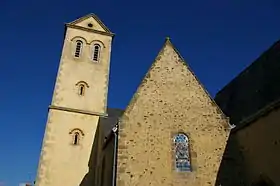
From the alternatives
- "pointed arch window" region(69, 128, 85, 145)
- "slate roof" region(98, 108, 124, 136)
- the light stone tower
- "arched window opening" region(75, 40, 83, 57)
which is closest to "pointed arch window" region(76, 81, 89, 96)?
the light stone tower

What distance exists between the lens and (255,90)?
13.9 metres

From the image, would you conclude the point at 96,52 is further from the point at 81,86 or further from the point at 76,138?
the point at 76,138

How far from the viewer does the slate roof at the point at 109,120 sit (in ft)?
53.7

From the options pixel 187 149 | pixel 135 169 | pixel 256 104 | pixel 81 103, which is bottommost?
pixel 135 169

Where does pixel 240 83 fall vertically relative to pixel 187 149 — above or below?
above

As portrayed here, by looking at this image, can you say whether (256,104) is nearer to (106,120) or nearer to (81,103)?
(106,120)

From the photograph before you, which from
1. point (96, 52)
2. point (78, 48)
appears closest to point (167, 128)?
point (96, 52)

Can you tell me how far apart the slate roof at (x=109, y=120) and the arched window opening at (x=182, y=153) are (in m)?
5.39

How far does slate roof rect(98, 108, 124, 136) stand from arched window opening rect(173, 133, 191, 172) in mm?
5389

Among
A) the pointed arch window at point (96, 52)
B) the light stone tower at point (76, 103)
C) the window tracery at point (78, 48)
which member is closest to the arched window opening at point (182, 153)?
the light stone tower at point (76, 103)

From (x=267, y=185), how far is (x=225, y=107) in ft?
21.5

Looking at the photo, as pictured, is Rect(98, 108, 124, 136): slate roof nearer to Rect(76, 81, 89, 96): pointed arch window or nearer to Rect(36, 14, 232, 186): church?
Rect(36, 14, 232, 186): church

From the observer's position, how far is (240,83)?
1648 centimetres

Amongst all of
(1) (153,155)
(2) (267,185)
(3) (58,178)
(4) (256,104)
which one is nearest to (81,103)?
(3) (58,178)
